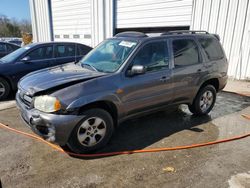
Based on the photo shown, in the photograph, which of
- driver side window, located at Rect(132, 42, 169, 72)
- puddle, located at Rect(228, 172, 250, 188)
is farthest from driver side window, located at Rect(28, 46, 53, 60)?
puddle, located at Rect(228, 172, 250, 188)

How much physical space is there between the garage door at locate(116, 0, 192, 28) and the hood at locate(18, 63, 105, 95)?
7426 mm

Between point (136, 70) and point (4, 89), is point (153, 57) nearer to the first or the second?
point (136, 70)

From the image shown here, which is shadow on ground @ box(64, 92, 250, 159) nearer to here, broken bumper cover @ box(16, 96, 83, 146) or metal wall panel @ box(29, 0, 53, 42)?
broken bumper cover @ box(16, 96, 83, 146)

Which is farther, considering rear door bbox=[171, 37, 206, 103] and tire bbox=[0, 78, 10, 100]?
tire bbox=[0, 78, 10, 100]

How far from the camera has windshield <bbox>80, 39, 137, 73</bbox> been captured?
3.68 m

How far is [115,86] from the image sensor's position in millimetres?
3385

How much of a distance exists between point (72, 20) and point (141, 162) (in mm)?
14157

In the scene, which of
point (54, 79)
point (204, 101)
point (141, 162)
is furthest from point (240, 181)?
point (54, 79)

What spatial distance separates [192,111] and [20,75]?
474 cm

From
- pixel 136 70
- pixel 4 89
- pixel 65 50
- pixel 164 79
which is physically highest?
Answer: pixel 136 70

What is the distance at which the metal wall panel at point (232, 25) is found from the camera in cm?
812

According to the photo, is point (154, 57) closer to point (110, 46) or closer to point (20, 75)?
point (110, 46)

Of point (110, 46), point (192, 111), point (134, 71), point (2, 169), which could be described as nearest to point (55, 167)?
point (2, 169)

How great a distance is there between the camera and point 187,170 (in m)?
3.04
